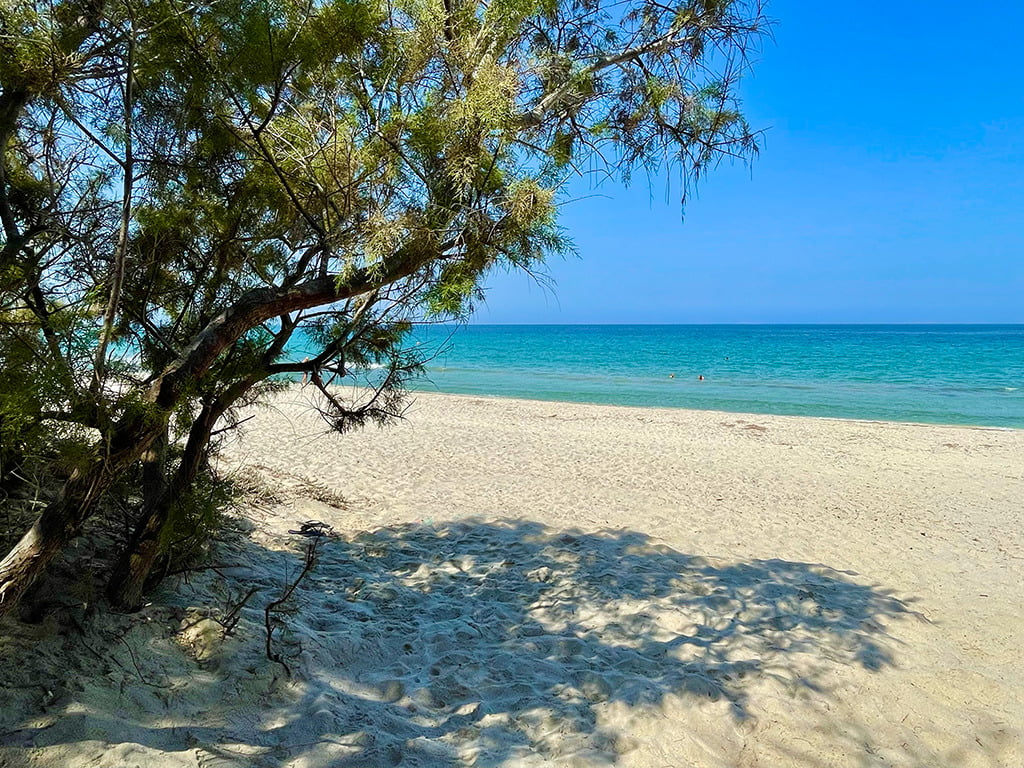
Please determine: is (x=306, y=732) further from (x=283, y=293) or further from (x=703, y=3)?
(x=703, y=3)

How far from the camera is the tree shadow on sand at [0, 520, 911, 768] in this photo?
2715 mm

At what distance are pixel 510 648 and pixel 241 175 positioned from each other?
297 cm

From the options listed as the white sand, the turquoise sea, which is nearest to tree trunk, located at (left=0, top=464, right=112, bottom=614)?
the white sand

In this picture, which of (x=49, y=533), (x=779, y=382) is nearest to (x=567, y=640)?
(x=49, y=533)

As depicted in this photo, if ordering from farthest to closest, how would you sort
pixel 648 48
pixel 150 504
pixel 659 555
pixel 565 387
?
pixel 565 387
pixel 659 555
pixel 648 48
pixel 150 504

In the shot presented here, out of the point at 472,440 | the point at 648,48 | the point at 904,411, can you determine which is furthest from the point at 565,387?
the point at 648,48

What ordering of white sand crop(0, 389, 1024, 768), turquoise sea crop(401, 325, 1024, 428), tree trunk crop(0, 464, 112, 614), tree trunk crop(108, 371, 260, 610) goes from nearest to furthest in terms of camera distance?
Answer: tree trunk crop(0, 464, 112, 614) → white sand crop(0, 389, 1024, 768) → tree trunk crop(108, 371, 260, 610) → turquoise sea crop(401, 325, 1024, 428)

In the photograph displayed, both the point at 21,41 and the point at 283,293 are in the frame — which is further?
the point at 283,293

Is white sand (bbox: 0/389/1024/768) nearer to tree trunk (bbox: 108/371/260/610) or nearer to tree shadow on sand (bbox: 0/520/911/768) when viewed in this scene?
tree shadow on sand (bbox: 0/520/911/768)

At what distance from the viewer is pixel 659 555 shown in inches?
214

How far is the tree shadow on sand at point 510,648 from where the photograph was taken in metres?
2.71

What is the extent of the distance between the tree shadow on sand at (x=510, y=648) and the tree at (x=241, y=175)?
3.31ft

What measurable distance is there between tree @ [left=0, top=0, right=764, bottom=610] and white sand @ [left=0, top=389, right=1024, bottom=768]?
582 millimetres

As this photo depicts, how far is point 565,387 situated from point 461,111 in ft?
75.0
